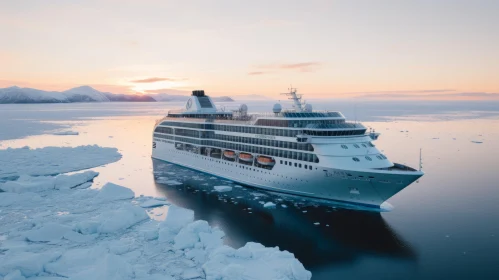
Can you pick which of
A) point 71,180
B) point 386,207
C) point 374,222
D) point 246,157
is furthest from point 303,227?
point 71,180

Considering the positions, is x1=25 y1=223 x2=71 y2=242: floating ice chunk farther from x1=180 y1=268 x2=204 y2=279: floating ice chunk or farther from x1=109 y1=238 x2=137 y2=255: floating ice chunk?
x1=180 y1=268 x2=204 y2=279: floating ice chunk

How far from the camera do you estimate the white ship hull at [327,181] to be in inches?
1150

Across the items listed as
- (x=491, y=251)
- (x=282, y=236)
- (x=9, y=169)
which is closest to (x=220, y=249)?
(x=282, y=236)

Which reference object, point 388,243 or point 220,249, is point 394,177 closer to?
point 388,243

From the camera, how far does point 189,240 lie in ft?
78.5

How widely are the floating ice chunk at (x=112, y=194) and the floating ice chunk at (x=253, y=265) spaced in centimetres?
1659

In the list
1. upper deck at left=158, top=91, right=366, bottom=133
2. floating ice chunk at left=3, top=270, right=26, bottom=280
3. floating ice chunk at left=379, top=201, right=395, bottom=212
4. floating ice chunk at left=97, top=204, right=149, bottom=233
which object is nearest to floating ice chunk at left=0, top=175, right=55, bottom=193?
floating ice chunk at left=97, top=204, right=149, bottom=233

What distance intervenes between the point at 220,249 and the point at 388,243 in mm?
12826

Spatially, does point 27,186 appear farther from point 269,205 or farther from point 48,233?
point 269,205

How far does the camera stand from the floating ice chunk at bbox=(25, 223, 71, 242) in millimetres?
24422

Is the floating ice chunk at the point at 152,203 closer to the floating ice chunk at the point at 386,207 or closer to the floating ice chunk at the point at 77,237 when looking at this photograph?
the floating ice chunk at the point at 77,237

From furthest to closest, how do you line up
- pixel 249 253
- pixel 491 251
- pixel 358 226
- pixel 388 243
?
pixel 358 226 → pixel 388 243 → pixel 491 251 → pixel 249 253

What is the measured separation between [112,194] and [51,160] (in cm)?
2562

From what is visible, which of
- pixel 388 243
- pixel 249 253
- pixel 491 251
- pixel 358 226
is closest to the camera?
pixel 249 253
